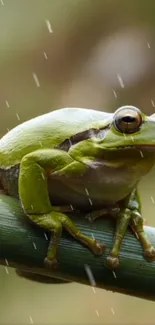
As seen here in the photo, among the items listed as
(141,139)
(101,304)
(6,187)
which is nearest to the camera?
(141,139)

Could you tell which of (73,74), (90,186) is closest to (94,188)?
(90,186)

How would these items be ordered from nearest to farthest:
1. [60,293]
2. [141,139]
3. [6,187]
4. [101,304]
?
[141,139] < [6,187] < [101,304] < [60,293]

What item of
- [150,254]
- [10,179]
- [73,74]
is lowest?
[73,74]

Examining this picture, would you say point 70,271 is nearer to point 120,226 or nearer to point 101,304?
point 120,226

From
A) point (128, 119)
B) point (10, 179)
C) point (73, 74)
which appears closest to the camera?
point (128, 119)

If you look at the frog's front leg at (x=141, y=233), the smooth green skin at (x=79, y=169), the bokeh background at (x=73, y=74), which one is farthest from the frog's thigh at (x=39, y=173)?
the bokeh background at (x=73, y=74)

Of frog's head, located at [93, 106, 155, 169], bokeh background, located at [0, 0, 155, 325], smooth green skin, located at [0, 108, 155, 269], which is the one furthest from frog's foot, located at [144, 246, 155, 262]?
bokeh background, located at [0, 0, 155, 325]

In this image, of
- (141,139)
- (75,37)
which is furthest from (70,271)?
(75,37)

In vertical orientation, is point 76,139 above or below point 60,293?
above

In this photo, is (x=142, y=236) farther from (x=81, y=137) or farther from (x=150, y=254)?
(x=81, y=137)
